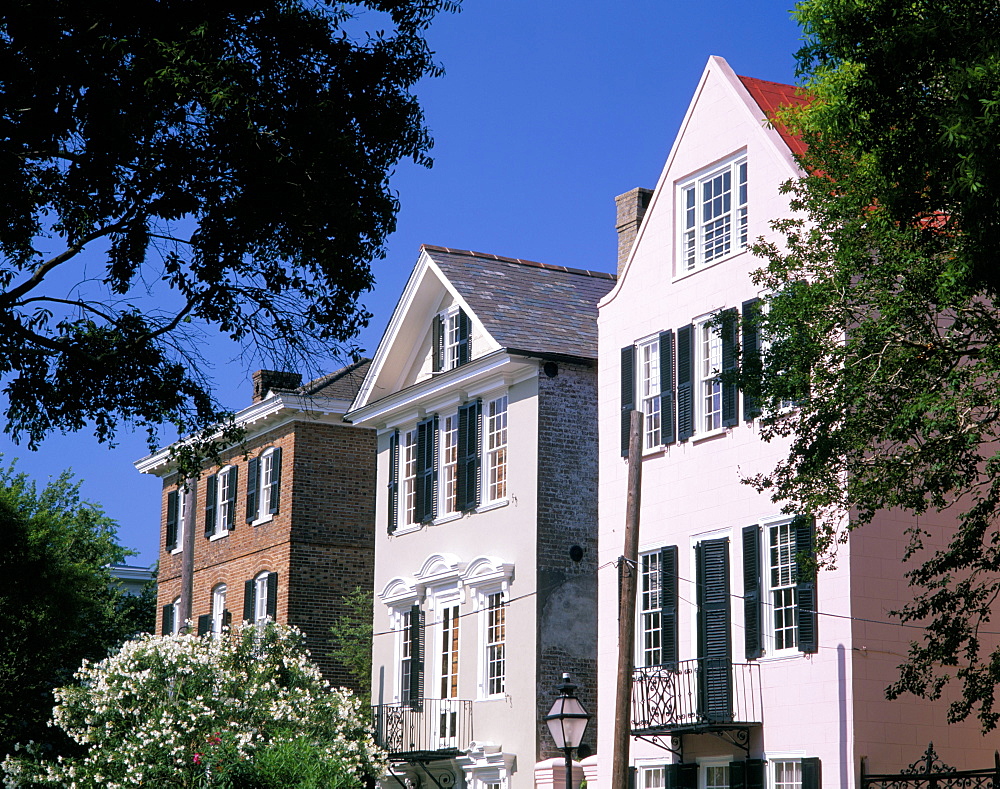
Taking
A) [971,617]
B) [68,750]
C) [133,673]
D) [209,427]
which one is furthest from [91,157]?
[68,750]

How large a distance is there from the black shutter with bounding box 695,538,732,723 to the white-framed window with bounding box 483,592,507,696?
5.63m

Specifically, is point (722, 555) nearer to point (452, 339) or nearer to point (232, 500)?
point (452, 339)

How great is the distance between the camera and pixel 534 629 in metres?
26.8

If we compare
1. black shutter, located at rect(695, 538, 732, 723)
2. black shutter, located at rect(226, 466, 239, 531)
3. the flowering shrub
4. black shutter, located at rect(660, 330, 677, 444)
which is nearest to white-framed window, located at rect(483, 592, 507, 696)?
the flowering shrub

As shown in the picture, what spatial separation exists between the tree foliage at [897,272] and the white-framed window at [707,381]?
487 cm

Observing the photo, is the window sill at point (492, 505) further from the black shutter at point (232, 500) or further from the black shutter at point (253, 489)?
the black shutter at point (232, 500)

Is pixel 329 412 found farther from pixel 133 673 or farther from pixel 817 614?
pixel 817 614

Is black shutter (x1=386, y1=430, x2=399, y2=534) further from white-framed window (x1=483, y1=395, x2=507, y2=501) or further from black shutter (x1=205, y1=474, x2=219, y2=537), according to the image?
black shutter (x1=205, y1=474, x2=219, y2=537)

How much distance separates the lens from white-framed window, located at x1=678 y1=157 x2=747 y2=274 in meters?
23.9

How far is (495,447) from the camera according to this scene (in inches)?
1143

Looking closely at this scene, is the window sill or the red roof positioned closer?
the red roof

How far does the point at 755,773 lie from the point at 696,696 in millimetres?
1676

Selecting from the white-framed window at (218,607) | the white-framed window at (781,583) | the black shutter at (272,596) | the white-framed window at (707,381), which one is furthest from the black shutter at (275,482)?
the white-framed window at (781,583)

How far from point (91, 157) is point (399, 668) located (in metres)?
20.6
